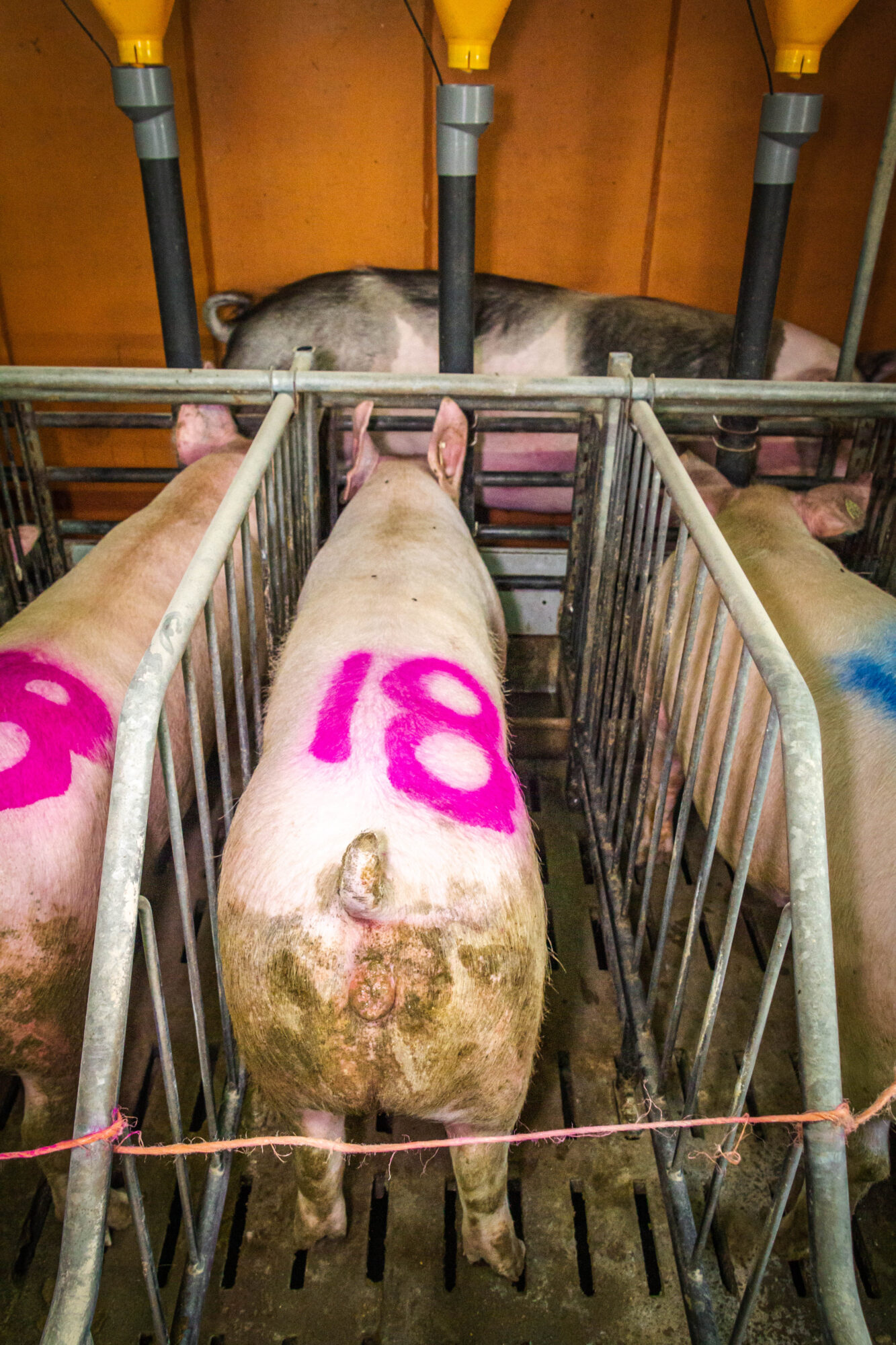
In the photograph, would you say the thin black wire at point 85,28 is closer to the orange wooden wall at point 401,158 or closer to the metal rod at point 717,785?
the orange wooden wall at point 401,158

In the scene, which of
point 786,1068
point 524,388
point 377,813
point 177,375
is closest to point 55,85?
point 177,375

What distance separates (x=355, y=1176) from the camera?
6.44 ft

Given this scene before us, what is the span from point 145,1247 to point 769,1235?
2.99 feet

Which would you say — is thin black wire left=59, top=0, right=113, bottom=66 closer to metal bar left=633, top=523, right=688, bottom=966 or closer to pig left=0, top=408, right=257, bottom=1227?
pig left=0, top=408, right=257, bottom=1227

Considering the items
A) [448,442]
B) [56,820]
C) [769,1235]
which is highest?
[448,442]

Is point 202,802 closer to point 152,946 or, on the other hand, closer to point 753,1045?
point 152,946

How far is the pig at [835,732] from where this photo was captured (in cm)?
155

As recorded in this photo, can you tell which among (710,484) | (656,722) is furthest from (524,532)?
(656,722)

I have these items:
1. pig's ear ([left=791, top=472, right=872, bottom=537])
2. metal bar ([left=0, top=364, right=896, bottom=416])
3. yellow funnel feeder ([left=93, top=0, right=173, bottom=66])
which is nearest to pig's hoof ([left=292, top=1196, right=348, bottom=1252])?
metal bar ([left=0, top=364, right=896, bottom=416])

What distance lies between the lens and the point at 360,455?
9.50 ft

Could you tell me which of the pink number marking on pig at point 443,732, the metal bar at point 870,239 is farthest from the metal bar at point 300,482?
the metal bar at point 870,239

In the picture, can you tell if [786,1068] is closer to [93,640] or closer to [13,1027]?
[13,1027]

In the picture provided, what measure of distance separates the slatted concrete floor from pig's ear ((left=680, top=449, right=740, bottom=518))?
1586 mm

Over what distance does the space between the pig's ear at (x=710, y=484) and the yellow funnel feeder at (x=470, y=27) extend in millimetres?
1294
